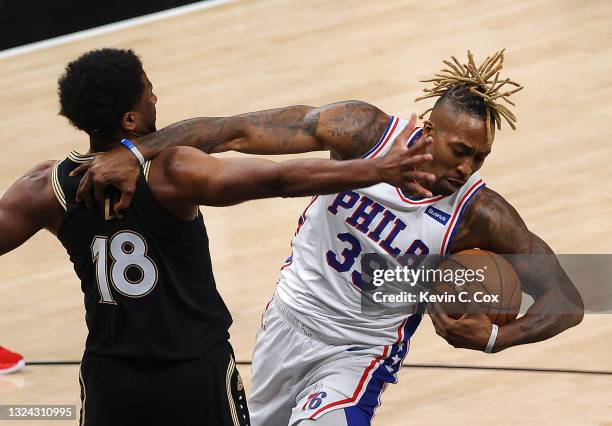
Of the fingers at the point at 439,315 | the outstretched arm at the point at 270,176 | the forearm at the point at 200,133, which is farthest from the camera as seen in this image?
the fingers at the point at 439,315

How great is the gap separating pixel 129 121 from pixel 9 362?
2.82 metres

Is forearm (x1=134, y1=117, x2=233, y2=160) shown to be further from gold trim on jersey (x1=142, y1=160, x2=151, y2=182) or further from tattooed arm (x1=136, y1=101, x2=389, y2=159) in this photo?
gold trim on jersey (x1=142, y1=160, x2=151, y2=182)

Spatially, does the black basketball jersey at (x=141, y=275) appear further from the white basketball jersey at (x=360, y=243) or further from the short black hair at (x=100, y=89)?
the white basketball jersey at (x=360, y=243)

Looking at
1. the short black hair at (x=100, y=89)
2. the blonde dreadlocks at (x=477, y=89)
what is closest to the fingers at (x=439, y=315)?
the blonde dreadlocks at (x=477, y=89)

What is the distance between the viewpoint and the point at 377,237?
465 centimetres

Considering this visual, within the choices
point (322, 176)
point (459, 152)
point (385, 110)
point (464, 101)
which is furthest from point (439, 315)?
point (385, 110)

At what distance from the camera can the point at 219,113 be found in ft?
31.0

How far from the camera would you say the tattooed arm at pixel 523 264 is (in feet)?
15.1

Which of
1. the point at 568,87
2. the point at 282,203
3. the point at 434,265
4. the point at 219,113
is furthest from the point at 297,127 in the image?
the point at 568,87

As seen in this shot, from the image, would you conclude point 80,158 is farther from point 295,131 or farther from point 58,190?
point 295,131

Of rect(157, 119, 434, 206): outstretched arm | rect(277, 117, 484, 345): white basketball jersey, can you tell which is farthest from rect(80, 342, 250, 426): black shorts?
rect(277, 117, 484, 345): white basketball jersey

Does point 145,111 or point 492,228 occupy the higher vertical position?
point 145,111

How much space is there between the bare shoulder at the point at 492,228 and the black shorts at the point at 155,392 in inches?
43.3

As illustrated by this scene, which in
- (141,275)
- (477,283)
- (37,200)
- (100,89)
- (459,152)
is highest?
(100,89)
